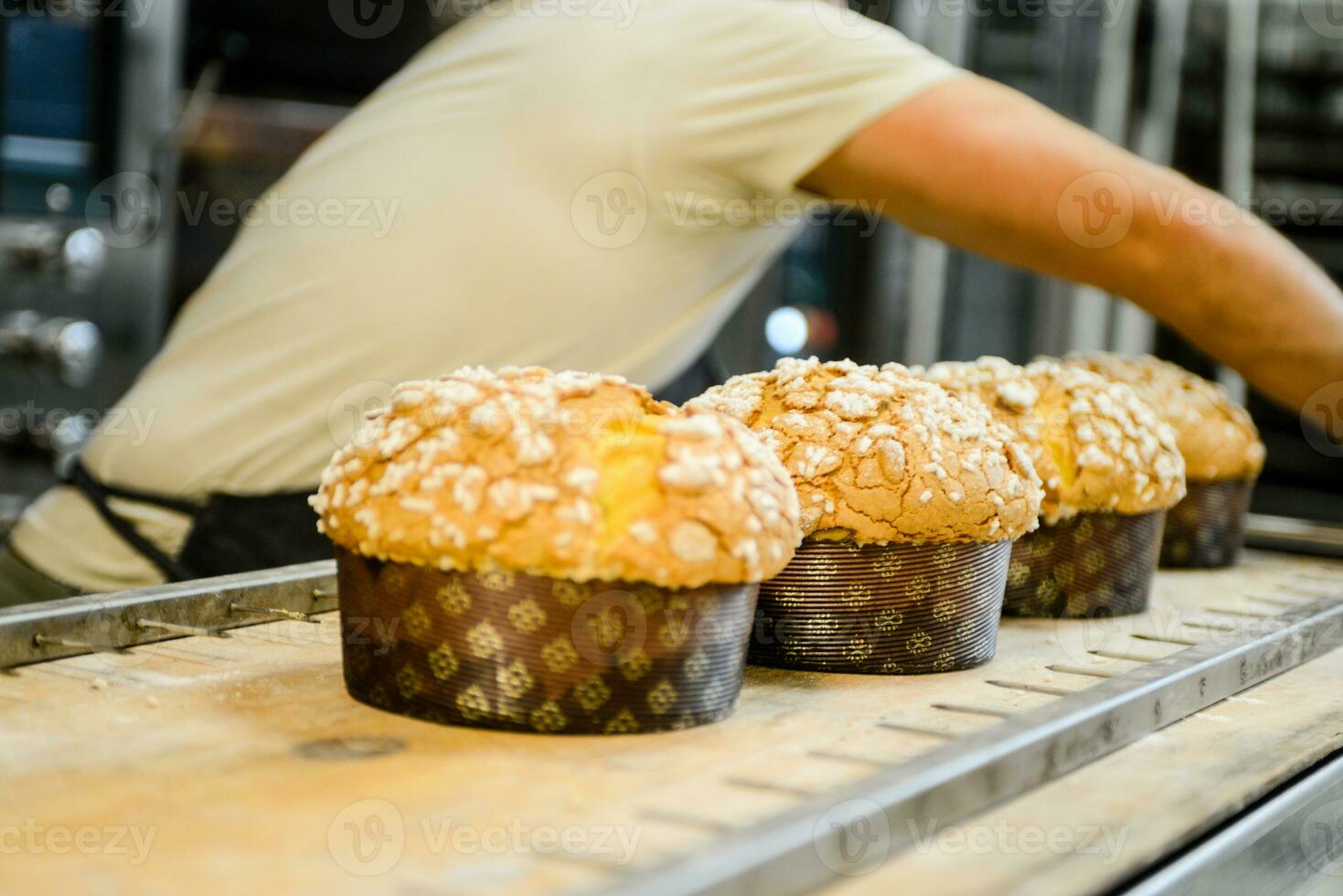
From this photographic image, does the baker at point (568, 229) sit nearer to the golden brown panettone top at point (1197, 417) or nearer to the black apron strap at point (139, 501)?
the black apron strap at point (139, 501)

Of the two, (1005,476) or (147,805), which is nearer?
(147,805)

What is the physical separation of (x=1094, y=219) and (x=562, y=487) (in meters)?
0.96

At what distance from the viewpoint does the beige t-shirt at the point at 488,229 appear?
1.75m

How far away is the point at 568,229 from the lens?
1822 mm

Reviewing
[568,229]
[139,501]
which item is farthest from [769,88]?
[139,501]

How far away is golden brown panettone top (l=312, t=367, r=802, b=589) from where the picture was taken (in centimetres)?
105

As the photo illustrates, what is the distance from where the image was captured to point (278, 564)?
5.93 feet

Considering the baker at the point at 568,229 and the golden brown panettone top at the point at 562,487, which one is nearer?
the golden brown panettone top at the point at 562,487

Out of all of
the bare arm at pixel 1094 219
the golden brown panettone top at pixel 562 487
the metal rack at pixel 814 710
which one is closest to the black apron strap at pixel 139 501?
the metal rack at pixel 814 710

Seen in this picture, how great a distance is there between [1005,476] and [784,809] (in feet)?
1.82

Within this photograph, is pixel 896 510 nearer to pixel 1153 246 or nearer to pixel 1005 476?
pixel 1005 476

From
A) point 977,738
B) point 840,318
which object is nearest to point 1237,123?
point 840,318

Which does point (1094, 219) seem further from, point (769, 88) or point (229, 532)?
point (229, 532)

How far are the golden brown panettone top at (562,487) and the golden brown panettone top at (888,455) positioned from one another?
138mm
